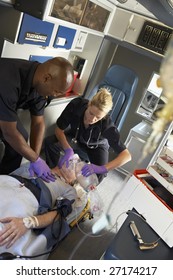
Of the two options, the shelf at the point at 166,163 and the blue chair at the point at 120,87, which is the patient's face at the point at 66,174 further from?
the blue chair at the point at 120,87

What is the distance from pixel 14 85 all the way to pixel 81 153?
1085 mm

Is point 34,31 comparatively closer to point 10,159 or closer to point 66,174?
point 10,159

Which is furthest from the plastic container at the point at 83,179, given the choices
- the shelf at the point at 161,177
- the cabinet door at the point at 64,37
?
the cabinet door at the point at 64,37

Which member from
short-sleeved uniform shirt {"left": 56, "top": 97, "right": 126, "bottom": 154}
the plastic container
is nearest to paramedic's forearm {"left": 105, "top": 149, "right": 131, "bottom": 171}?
short-sleeved uniform shirt {"left": 56, "top": 97, "right": 126, "bottom": 154}

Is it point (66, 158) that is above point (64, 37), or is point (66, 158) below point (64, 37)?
below

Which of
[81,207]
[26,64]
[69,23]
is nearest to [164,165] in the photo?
[81,207]

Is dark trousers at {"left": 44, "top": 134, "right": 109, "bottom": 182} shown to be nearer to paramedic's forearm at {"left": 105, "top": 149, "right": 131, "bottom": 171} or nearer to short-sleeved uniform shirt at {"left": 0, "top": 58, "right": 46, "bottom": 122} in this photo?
paramedic's forearm at {"left": 105, "top": 149, "right": 131, "bottom": 171}

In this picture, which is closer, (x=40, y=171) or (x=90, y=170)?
(x=40, y=171)

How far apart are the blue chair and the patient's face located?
3.52 feet

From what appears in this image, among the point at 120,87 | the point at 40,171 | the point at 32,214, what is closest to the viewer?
the point at 32,214

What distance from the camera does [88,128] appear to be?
2164 millimetres

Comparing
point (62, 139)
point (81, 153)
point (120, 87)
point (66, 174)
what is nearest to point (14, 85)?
point (66, 174)

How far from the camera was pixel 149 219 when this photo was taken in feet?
4.41

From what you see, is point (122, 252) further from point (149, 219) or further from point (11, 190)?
point (11, 190)
